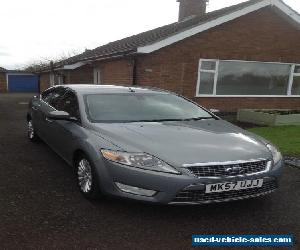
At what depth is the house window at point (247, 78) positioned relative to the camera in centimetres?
1398

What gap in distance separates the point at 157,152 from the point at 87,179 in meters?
1.08

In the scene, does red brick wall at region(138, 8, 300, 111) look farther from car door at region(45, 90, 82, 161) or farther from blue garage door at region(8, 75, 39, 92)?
blue garage door at region(8, 75, 39, 92)

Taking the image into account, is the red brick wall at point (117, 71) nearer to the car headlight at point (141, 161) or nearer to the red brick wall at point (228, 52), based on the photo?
the red brick wall at point (228, 52)

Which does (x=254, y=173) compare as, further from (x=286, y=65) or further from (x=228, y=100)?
(x=286, y=65)

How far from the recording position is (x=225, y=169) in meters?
3.57

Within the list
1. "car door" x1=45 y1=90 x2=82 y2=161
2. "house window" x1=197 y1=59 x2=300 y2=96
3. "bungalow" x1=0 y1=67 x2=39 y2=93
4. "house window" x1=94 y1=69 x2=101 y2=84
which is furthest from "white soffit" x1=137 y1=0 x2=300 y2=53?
"bungalow" x1=0 y1=67 x2=39 y2=93

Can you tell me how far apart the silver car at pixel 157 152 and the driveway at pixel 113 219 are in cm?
27

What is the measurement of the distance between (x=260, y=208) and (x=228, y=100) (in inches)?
422

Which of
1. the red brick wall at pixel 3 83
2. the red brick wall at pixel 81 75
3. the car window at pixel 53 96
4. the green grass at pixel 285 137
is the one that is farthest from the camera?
the red brick wall at pixel 3 83

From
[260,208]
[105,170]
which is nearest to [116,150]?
[105,170]

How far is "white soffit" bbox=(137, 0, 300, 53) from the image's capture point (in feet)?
40.9

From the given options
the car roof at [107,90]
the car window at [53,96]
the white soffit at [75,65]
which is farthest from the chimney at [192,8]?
the car roof at [107,90]

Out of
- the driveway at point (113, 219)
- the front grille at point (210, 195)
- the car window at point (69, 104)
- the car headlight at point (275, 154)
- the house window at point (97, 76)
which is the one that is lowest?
the driveway at point (113, 219)

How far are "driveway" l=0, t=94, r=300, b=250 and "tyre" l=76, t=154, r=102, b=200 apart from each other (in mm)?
111
